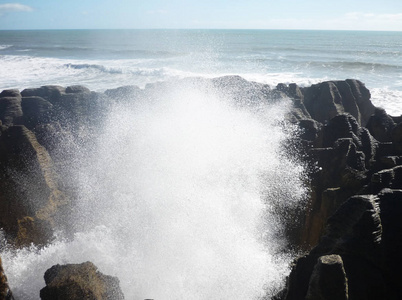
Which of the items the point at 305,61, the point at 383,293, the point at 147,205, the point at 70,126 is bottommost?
the point at 305,61

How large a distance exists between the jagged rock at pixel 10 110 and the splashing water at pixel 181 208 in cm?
231

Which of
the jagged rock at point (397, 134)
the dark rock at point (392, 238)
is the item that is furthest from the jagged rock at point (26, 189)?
the jagged rock at point (397, 134)

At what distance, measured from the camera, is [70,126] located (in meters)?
7.91

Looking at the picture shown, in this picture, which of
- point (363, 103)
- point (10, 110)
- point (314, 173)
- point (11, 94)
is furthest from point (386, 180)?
point (11, 94)

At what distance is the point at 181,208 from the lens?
19.8 feet

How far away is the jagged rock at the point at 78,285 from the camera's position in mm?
3311

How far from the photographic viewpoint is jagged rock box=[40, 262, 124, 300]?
331 centimetres

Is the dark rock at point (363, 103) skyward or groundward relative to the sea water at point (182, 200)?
skyward

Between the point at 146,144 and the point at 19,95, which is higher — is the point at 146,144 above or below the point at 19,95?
below

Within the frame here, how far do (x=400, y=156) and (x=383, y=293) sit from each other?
285 cm

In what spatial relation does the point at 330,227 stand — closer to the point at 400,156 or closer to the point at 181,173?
the point at 400,156

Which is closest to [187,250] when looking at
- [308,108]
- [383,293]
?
[383,293]

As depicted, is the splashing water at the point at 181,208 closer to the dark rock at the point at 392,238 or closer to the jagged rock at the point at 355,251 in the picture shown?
the jagged rock at the point at 355,251

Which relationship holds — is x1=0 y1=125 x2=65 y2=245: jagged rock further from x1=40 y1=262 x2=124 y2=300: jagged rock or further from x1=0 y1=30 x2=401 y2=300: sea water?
x1=40 y1=262 x2=124 y2=300: jagged rock
